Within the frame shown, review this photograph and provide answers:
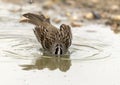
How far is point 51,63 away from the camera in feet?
23.0

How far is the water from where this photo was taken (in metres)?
6.29

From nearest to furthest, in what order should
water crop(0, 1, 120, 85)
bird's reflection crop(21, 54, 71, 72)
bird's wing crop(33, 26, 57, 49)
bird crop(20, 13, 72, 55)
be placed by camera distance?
water crop(0, 1, 120, 85) < bird's reflection crop(21, 54, 71, 72) < bird crop(20, 13, 72, 55) < bird's wing crop(33, 26, 57, 49)

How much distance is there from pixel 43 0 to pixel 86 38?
3294 millimetres

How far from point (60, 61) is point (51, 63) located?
0.52 feet

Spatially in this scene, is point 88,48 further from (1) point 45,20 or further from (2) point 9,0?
(2) point 9,0

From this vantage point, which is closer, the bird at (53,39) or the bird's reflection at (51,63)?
the bird's reflection at (51,63)

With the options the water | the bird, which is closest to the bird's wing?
the bird

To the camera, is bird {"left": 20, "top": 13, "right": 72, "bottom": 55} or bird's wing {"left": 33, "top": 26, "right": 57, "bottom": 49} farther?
bird's wing {"left": 33, "top": 26, "right": 57, "bottom": 49}

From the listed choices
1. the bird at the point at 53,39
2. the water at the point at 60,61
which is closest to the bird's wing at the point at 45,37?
the bird at the point at 53,39

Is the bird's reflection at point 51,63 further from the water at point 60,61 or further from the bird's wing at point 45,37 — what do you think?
the bird's wing at point 45,37

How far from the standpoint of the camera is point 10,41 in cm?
792

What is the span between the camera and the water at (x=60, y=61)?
6293 millimetres

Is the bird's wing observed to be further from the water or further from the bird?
the water

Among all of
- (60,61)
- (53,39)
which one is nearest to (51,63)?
(60,61)
